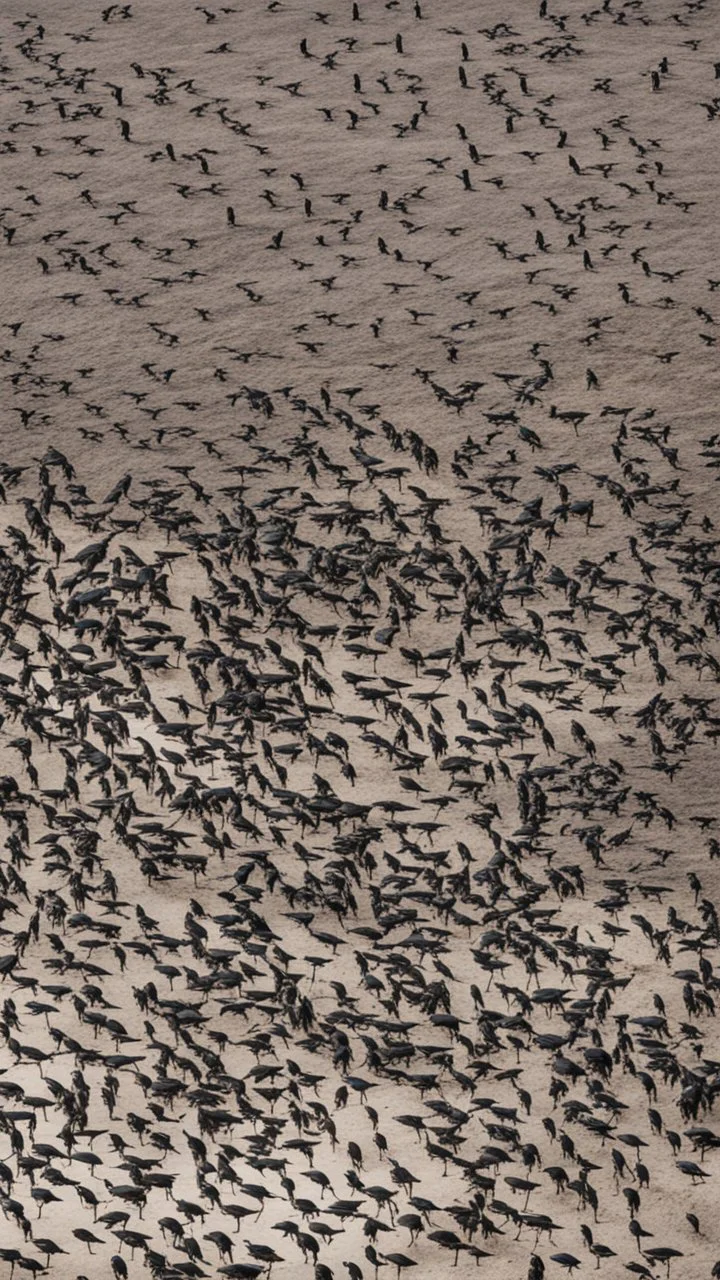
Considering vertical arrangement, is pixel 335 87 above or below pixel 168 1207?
above

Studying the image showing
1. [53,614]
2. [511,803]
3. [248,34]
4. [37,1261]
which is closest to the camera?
[37,1261]

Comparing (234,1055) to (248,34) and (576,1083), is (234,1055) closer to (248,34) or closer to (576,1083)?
(576,1083)

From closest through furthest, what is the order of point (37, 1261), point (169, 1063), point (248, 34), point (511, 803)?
point (37, 1261) < point (169, 1063) < point (511, 803) < point (248, 34)

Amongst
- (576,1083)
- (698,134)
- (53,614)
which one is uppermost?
(698,134)

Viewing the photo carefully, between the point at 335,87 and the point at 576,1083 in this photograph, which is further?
the point at 335,87

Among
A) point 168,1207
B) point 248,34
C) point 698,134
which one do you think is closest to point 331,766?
point 168,1207

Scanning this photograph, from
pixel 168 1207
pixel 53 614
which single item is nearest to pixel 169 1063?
pixel 168 1207

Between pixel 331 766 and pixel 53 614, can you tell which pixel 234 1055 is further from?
pixel 53 614
